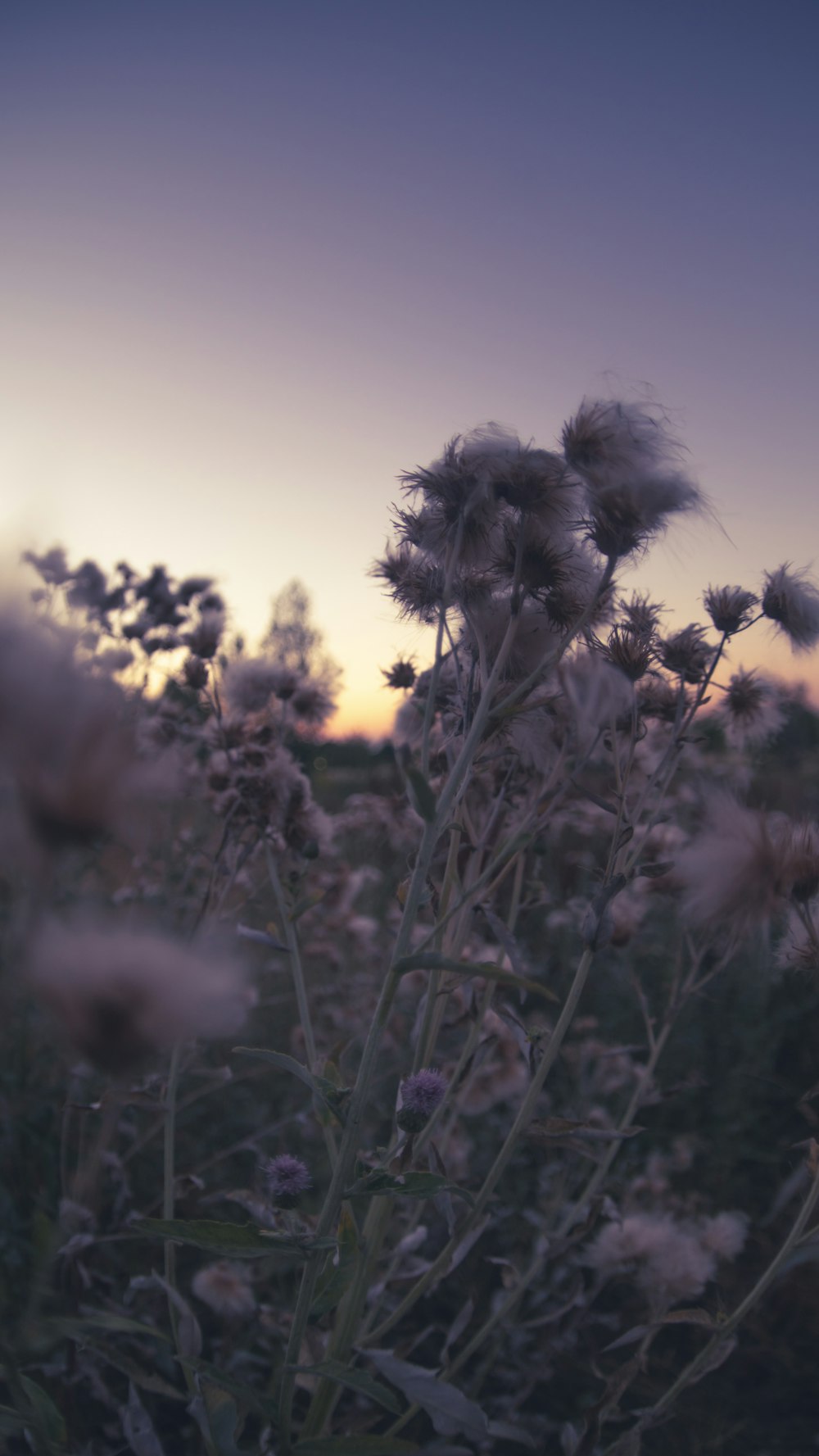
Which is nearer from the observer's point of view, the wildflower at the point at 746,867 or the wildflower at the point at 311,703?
the wildflower at the point at 746,867

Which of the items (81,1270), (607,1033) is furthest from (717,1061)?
(81,1270)

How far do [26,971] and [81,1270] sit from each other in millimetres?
1505

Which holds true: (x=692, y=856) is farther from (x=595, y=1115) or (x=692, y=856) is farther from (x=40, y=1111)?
(x=40, y=1111)

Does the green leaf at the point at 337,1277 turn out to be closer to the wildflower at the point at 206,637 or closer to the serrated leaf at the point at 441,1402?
the serrated leaf at the point at 441,1402

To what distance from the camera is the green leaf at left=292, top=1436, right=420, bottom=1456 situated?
132 centimetres

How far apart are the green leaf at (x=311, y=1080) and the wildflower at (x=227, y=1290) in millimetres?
1312

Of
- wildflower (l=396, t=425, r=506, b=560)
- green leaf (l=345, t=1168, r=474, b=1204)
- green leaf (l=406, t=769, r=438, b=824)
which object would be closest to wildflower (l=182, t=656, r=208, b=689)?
wildflower (l=396, t=425, r=506, b=560)

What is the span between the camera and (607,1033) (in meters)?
4.24

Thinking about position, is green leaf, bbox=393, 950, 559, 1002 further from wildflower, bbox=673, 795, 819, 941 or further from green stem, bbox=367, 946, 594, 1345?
wildflower, bbox=673, 795, 819, 941

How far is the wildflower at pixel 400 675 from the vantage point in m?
2.21

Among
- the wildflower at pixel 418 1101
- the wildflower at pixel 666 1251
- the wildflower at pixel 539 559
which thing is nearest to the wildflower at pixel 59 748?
the wildflower at pixel 418 1101

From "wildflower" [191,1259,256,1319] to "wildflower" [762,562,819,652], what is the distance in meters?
2.05

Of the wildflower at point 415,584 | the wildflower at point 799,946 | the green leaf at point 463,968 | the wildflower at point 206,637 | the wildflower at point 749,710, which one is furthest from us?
the wildflower at point 206,637

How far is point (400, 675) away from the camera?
2213 millimetres
